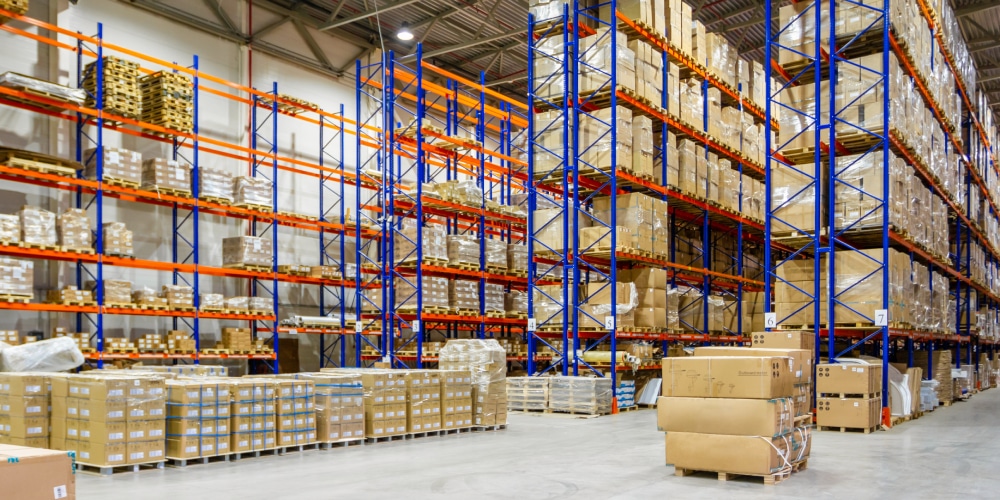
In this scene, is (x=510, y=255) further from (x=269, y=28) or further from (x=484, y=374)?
(x=269, y=28)

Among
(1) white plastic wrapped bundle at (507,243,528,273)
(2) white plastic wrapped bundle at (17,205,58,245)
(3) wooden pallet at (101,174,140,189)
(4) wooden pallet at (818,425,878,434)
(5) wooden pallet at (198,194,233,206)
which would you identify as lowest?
(4) wooden pallet at (818,425,878,434)

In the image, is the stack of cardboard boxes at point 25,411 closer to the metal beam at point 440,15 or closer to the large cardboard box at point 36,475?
the large cardboard box at point 36,475

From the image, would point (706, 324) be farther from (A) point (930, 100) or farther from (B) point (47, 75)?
(B) point (47, 75)

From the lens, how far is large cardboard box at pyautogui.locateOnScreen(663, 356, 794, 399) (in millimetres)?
7043

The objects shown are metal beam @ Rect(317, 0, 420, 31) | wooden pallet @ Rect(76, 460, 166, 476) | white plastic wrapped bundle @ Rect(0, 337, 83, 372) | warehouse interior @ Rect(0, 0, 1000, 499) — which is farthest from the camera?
metal beam @ Rect(317, 0, 420, 31)

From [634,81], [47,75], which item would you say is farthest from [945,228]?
[47,75]

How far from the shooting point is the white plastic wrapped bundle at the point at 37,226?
1308 centimetres

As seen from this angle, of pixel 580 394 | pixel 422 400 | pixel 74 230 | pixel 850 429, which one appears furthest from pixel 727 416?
pixel 74 230

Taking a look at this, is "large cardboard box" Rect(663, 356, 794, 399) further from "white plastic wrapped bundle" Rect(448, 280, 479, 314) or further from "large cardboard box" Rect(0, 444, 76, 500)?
"white plastic wrapped bundle" Rect(448, 280, 479, 314)

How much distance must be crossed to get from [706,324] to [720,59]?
5.36m

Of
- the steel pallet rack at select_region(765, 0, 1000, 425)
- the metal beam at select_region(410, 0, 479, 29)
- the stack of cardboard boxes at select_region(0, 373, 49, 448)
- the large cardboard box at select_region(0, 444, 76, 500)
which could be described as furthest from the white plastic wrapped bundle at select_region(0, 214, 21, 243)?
the steel pallet rack at select_region(765, 0, 1000, 425)

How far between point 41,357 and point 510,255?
390 inches

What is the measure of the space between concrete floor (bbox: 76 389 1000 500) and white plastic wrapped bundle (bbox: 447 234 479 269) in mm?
6637

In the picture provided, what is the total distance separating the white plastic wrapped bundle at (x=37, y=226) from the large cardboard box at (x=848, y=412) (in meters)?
11.8
